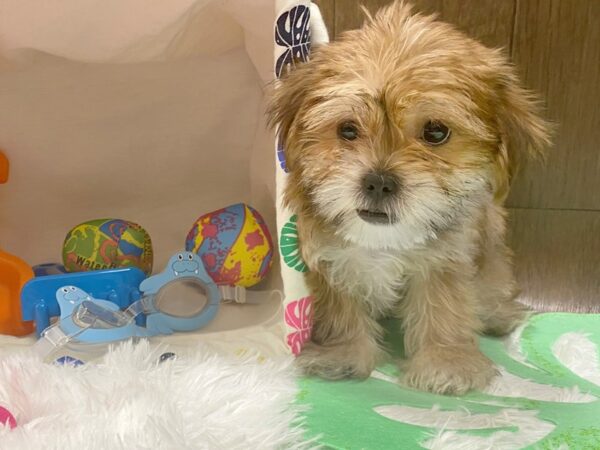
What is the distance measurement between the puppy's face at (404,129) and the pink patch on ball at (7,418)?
662 mm

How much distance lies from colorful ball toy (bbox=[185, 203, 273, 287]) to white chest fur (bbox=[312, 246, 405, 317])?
1.13 ft

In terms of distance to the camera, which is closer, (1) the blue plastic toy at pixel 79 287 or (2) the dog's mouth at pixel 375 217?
(2) the dog's mouth at pixel 375 217

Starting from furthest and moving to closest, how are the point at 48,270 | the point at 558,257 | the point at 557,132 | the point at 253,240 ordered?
the point at 558,257
the point at 557,132
the point at 48,270
the point at 253,240

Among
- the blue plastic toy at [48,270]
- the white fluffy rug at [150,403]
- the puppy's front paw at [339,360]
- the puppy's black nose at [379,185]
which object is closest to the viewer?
the white fluffy rug at [150,403]

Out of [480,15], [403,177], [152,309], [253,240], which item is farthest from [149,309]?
[480,15]

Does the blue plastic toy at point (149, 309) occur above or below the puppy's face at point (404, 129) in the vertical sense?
below

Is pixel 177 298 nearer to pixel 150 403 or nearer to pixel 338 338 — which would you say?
pixel 338 338

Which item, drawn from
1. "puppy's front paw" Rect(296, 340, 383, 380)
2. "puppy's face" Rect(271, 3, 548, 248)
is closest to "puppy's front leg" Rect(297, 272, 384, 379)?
"puppy's front paw" Rect(296, 340, 383, 380)

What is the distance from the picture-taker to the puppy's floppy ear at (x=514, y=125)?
130 centimetres

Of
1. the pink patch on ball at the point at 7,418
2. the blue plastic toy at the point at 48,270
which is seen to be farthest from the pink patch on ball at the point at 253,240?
the pink patch on ball at the point at 7,418

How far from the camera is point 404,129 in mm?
1259

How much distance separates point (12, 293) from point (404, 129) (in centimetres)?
108

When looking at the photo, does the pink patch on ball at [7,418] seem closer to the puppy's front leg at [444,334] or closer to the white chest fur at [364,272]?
the white chest fur at [364,272]

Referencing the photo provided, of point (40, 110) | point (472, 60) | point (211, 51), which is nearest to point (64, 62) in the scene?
point (40, 110)
